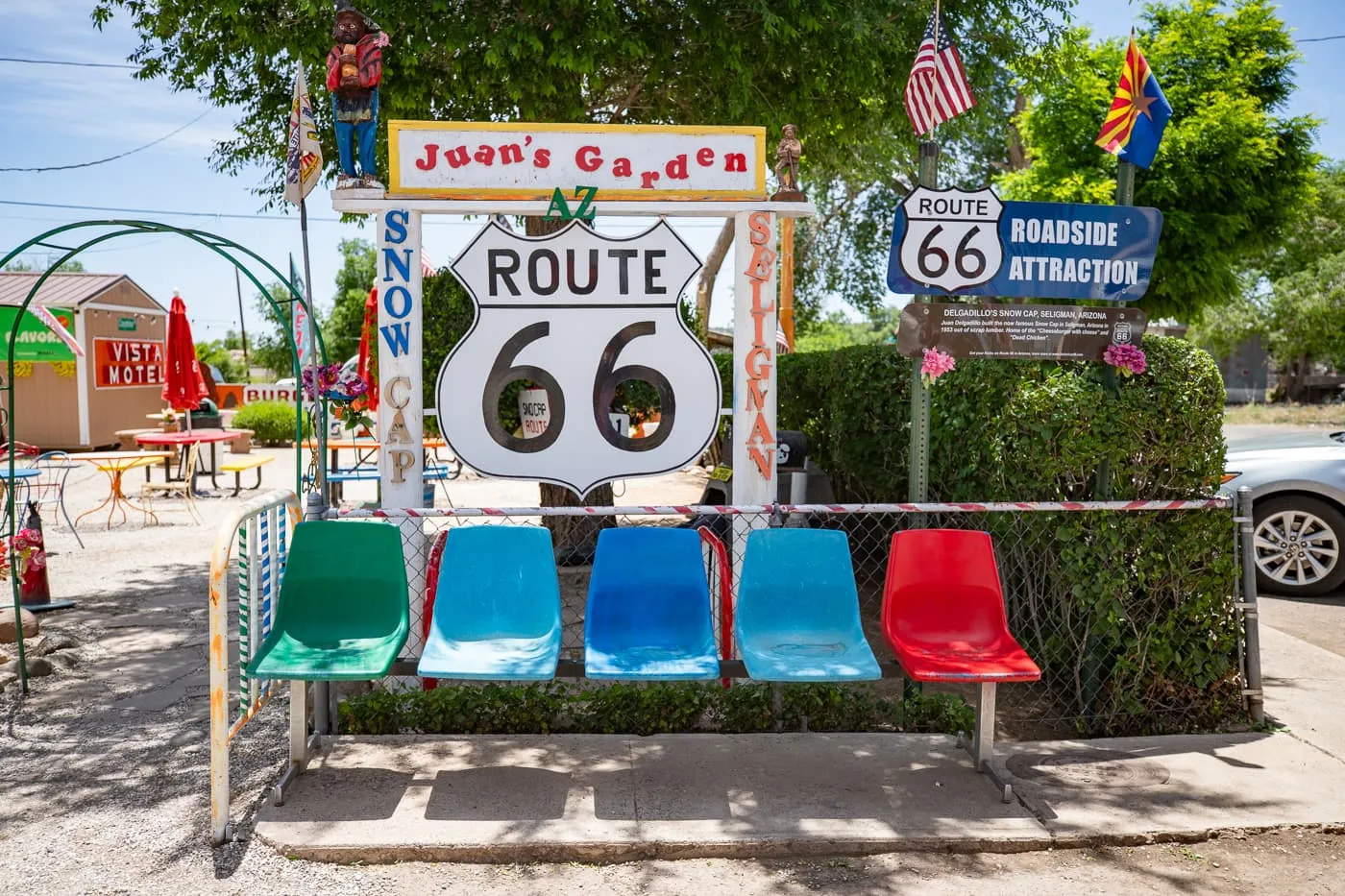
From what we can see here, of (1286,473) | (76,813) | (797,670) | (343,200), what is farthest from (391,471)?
(1286,473)

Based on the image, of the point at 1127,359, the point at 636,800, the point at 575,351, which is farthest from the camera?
the point at 575,351

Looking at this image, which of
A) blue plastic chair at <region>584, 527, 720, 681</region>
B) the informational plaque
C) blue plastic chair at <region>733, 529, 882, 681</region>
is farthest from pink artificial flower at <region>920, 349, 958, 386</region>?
blue plastic chair at <region>584, 527, 720, 681</region>

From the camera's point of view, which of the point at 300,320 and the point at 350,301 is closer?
the point at 300,320

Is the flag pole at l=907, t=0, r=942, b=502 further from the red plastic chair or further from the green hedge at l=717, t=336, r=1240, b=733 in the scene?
the red plastic chair

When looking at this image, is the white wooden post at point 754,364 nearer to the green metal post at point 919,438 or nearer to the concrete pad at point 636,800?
the green metal post at point 919,438

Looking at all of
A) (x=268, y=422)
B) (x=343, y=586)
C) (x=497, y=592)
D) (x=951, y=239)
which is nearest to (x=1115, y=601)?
(x=951, y=239)

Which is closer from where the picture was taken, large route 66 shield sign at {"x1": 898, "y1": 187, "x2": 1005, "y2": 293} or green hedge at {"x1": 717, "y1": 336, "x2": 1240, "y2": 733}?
green hedge at {"x1": 717, "y1": 336, "x2": 1240, "y2": 733}

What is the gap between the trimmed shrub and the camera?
76.0ft

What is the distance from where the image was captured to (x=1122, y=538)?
4.97 metres

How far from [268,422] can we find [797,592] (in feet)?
68.8

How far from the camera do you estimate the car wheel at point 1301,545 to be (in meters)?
8.06

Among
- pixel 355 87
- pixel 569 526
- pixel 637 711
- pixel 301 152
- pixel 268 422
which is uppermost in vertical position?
pixel 355 87

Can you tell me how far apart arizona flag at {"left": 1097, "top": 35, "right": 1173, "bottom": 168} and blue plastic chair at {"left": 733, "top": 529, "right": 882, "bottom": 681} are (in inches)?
104

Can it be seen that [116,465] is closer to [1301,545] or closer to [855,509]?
[855,509]
